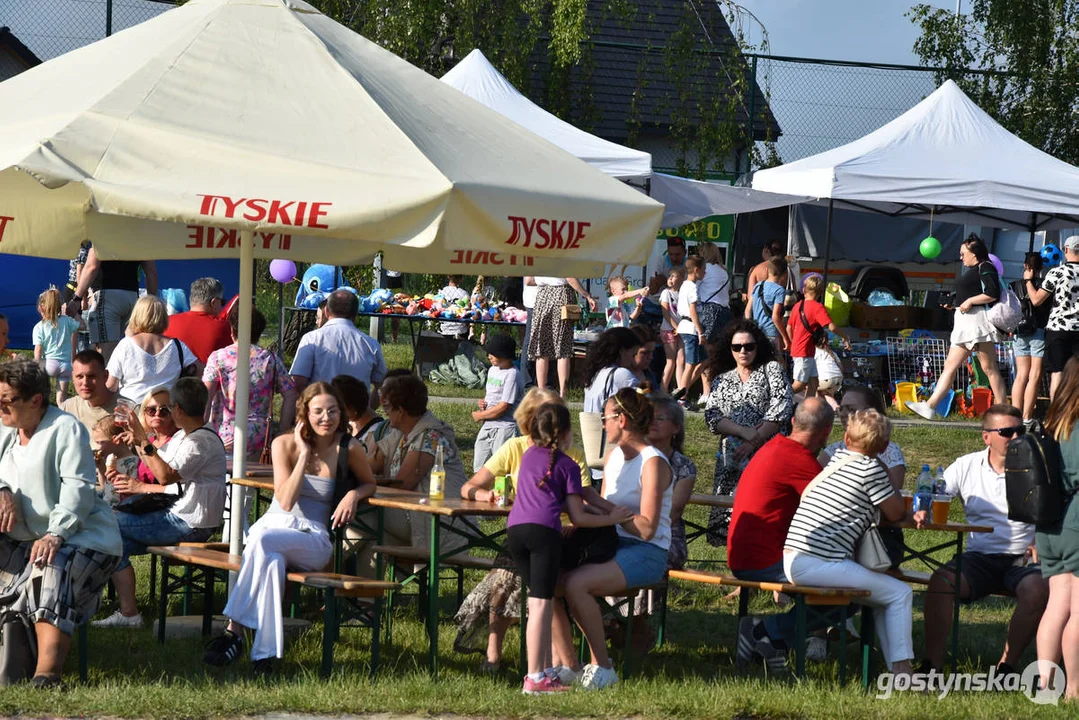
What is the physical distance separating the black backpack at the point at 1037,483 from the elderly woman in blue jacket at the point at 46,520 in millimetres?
4074

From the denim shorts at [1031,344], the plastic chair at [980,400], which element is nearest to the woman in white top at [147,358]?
the denim shorts at [1031,344]

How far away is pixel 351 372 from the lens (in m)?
9.70

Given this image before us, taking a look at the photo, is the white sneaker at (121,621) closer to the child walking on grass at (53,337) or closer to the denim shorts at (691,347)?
the child walking on grass at (53,337)

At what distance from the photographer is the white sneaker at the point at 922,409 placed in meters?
15.0

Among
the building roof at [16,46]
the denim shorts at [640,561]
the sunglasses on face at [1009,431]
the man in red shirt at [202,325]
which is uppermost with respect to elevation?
the building roof at [16,46]

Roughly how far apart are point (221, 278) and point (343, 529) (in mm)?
9681

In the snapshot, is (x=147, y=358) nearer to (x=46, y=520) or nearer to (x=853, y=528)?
(x=46, y=520)

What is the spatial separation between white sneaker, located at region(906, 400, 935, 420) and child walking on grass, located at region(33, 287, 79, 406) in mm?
8465

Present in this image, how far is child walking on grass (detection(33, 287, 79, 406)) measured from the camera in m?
12.3

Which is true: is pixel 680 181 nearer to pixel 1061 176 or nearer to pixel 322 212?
pixel 1061 176

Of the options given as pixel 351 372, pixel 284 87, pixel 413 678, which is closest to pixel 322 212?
pixel 284 87

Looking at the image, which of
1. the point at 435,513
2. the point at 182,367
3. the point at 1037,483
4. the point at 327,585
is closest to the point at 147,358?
the point at 182,367

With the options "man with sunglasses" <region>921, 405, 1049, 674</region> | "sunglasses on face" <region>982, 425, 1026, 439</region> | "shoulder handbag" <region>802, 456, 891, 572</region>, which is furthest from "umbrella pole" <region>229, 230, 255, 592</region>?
"sunglasses on face" <region>982, 425, 1026, 439</region>

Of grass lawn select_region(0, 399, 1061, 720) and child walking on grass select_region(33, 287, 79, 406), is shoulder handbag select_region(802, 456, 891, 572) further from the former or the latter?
child walking on grass select_region(33, 287, 79, 406)
